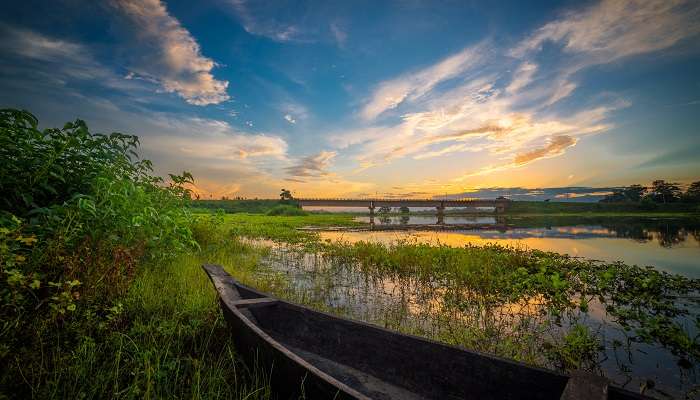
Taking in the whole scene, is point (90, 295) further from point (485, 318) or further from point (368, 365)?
point (485, 318)

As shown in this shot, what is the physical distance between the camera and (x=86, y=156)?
4707 millimetres

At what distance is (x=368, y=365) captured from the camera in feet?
10.2

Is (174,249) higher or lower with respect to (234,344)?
higher

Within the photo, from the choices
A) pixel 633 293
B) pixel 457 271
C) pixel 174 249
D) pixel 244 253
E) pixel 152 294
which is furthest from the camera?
pixel 244 253

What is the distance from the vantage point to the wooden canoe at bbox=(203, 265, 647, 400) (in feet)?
6.56

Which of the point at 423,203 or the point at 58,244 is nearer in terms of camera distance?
the point at 58,244

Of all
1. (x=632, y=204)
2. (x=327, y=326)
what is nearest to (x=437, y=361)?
(x=327, y=326)

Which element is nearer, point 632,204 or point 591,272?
point 591,272

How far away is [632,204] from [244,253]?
75004mm

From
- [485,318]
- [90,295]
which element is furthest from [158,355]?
[485,318]

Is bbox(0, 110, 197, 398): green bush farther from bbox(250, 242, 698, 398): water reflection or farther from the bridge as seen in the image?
the bridge

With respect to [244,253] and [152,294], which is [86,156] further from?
[244,253]

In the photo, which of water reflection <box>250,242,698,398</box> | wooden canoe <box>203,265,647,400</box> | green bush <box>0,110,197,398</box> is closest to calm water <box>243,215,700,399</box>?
water reflection <box>250,242,698,398</box>

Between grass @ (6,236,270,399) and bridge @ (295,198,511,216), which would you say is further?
bridge @ (295,198,511,216)
